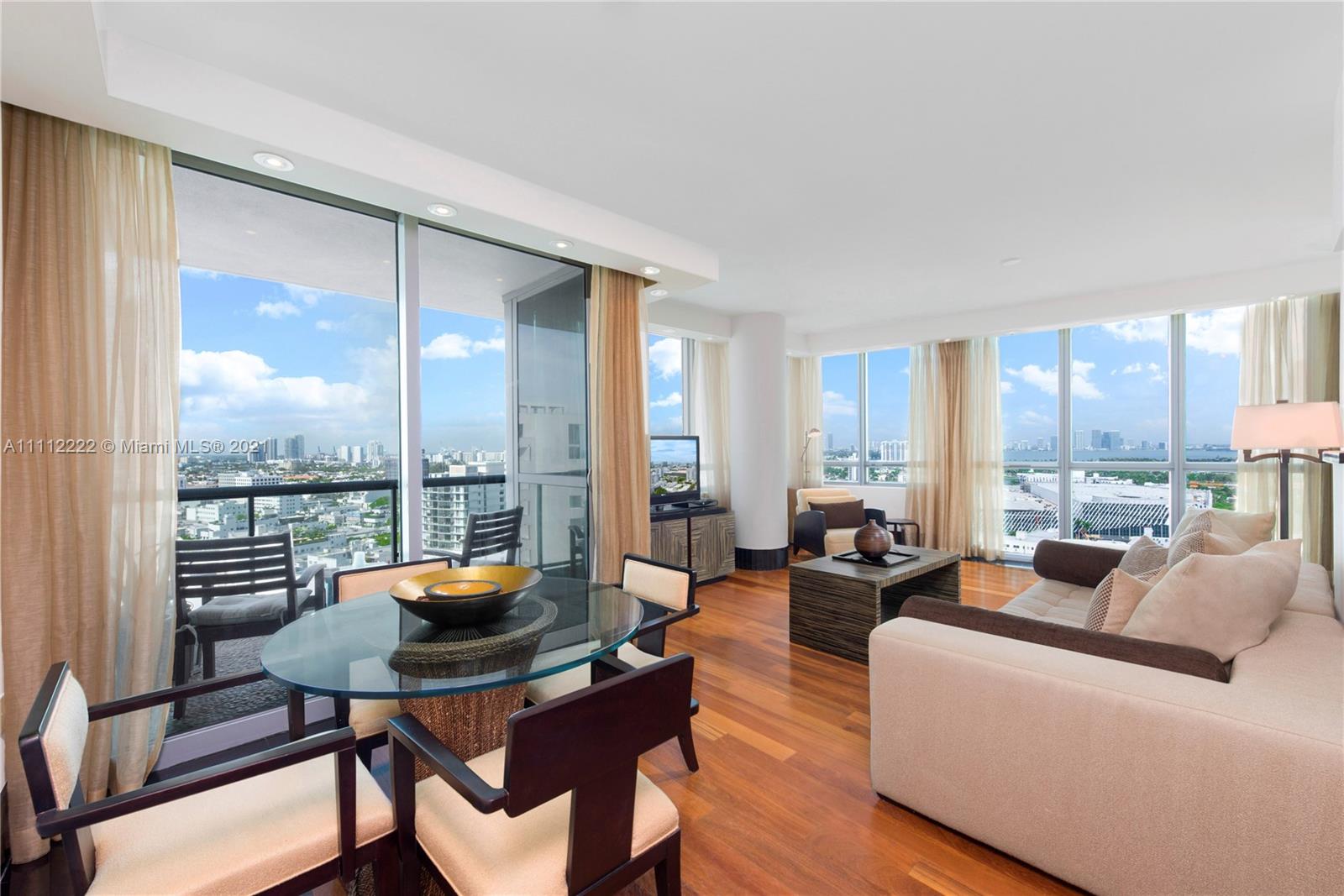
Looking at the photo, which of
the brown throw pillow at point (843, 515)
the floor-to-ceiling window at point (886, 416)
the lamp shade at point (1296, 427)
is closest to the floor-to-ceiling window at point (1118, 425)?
the floor-to-ceiling window at point (886, 416)

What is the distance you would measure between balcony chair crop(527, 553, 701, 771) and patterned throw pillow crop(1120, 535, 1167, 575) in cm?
213

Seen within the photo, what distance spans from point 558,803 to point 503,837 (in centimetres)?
15

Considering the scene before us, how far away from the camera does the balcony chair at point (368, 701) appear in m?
1.78

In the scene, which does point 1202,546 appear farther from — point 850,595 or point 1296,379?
point 1296,379

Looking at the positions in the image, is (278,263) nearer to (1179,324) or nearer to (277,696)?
(277,696)

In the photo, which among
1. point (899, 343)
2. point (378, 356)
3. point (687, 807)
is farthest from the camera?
point (899, 343)

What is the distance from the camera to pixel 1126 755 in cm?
140

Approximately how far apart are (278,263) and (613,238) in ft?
5.38

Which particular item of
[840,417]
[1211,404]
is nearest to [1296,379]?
[1211,404]

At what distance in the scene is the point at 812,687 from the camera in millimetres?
2873

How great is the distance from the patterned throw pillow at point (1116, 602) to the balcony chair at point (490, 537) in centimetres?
272

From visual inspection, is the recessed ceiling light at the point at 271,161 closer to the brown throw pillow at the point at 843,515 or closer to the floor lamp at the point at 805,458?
the brown throw pillow at the point at 843,515

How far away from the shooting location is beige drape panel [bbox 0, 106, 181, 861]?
177 centimetres

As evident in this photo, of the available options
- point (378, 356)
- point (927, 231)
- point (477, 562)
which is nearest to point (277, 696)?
point (477, 562)
